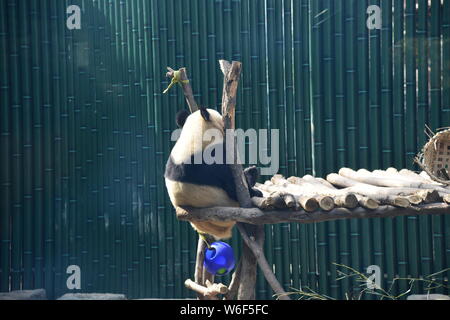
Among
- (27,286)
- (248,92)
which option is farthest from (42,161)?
(248,92)

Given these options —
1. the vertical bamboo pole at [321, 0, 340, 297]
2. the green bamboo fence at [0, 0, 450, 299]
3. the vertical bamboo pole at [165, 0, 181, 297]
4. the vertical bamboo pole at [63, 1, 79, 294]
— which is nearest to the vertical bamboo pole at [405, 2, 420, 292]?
the green bamboo fence at [0, 0, 450, 299]

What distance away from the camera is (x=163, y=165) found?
5531 millimetres

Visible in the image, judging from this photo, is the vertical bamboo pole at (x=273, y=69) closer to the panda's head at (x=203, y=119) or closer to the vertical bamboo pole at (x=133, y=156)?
the vertical bamboo pole at (x=133, y=156)

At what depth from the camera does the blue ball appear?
3.86m

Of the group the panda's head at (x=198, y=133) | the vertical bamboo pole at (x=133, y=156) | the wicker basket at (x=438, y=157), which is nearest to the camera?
the wicker basket at (x=438, y=157)

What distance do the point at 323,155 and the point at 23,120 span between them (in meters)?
2.60

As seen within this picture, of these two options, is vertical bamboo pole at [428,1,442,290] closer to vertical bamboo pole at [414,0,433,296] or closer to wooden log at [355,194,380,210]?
vertical bamboo pole at [414,0,433,296]

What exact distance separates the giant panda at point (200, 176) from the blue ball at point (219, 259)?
133 millimetres

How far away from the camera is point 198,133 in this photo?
12.5 ft

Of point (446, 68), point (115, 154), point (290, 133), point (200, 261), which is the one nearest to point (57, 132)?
point (115, 154)

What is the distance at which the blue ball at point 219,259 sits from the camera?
386cm

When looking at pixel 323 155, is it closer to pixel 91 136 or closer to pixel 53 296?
pixel 91 136

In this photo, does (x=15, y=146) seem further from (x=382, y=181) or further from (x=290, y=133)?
(x=382, y=181)

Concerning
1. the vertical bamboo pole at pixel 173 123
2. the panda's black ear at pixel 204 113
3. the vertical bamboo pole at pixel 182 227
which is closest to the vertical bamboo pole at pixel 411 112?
the vertical bamboo pole at pixel 173 123
